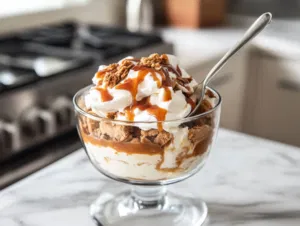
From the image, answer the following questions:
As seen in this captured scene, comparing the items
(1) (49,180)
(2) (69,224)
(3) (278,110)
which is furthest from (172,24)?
(2) (69,224)

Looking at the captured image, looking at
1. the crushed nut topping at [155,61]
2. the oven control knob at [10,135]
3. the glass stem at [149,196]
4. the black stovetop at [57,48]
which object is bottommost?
the oven control knob at [10,135]

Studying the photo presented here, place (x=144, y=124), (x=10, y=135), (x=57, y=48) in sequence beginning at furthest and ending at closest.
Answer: (x=57, y=48), (x=10, y=135), (x=144, y=124)

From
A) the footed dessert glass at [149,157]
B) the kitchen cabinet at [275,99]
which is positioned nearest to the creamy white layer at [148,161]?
the footed dessert glass at [149,157]

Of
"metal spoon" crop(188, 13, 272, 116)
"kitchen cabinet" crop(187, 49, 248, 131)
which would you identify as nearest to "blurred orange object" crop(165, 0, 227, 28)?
"kitchen cabinet" crop(187, 49, 248, 131)

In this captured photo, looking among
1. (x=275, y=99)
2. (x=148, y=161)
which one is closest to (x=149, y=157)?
(x=148, y=161)

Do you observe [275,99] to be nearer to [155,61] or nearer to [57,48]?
[57,48]

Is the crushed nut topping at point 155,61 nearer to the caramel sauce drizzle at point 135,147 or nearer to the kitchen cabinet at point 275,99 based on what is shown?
the caramel sauce drizzle at point 135,147
